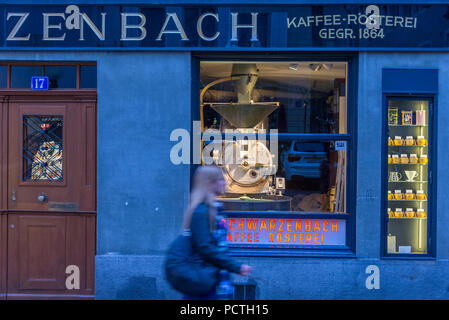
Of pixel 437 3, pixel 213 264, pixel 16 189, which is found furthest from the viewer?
pixel 16 189

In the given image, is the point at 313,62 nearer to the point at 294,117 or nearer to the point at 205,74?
the point at 294,117

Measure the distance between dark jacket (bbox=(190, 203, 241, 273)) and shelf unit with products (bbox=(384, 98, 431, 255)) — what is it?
11.2 ft

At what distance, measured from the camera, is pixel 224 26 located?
6.40 meters

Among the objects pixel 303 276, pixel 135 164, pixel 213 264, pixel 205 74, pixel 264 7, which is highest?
pixel 264 7

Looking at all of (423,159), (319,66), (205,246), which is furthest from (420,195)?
(205,246)

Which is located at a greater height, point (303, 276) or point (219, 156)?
point (219, 156)

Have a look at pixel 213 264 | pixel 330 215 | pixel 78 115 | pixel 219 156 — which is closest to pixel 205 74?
pixel 219 156

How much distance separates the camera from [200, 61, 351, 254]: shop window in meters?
6.55

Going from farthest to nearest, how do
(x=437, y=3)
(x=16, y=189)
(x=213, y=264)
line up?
1. (x=16, y=189)
2. (x=437, y=3)
3. (x=213, y=264)

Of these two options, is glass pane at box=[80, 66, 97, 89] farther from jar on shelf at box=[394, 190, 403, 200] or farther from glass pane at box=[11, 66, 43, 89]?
jar on shelf at box=[394, 190, 403, 200]

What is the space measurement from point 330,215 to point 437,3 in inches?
117

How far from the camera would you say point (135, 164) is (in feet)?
21.1

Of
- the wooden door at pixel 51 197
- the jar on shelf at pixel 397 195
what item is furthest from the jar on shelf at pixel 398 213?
the wooden door at pixel 51 197

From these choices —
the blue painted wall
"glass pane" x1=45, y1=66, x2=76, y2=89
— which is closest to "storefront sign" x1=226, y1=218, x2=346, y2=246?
the blue painted wall
